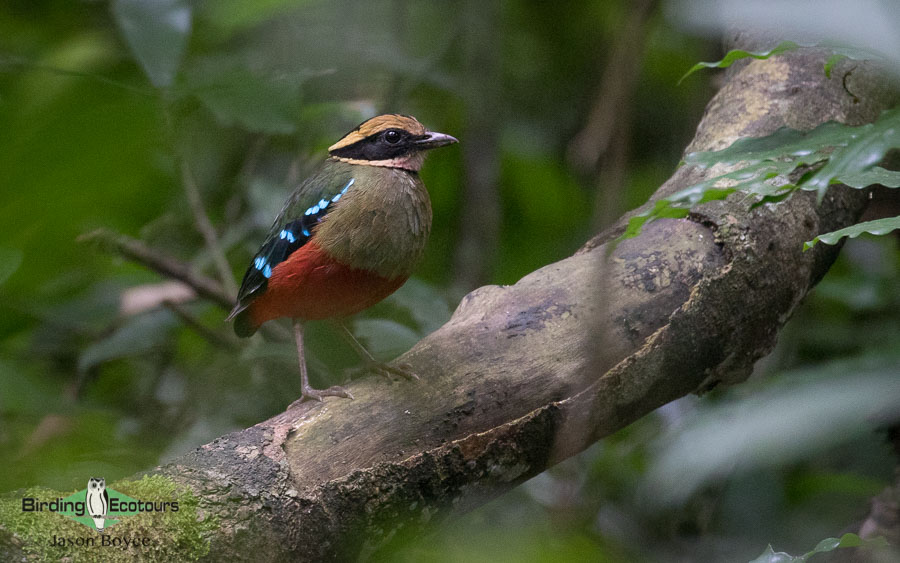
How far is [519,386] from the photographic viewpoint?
8.45ft

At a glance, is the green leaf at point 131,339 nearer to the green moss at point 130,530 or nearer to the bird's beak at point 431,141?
the bird's beak at point 431,141

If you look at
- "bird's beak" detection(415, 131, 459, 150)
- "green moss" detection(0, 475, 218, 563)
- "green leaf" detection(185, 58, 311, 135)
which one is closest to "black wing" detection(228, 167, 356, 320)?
"bird's beak" detection(415, 131, 459, 150)

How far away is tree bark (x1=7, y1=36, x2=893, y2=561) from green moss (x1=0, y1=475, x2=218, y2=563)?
39 mm

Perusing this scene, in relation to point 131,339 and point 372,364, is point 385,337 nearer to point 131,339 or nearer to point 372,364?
point 372,364

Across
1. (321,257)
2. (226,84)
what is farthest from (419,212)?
(226,84)

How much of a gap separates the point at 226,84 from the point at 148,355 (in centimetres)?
416

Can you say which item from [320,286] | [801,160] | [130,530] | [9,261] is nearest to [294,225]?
[320,286]

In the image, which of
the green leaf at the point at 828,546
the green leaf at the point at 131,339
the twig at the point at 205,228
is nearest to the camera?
the green leaf at the point at 828,546

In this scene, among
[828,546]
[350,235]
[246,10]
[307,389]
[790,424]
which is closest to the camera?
[790,424]

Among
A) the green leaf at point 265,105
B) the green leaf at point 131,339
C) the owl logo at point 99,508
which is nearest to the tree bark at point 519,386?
the owl logo at point 99,508

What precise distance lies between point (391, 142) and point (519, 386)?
1355 millimetres

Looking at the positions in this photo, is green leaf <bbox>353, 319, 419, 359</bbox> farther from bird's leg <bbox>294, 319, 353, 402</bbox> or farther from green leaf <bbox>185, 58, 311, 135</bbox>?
green leaf <bbox>185, 58, 311, 135</bbox>

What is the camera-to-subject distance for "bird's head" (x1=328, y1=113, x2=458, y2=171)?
11.2 ft

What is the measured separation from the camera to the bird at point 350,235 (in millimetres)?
3053
